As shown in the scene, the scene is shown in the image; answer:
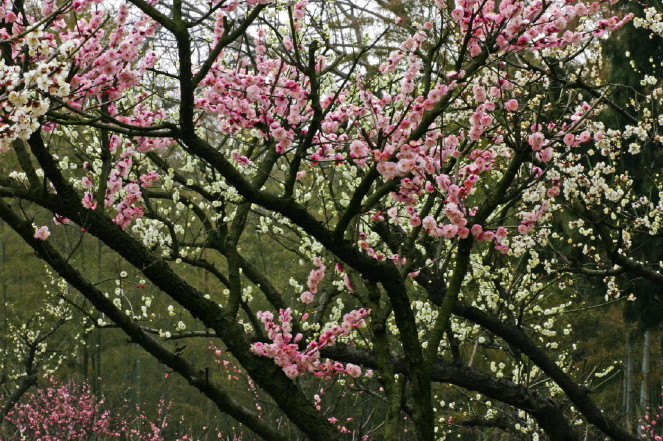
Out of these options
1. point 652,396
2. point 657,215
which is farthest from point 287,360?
point 652,396

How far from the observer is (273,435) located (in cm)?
350

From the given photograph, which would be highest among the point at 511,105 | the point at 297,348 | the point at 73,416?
the point at 73,416

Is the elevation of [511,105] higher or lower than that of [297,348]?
higher

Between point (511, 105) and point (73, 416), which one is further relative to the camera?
point (73, 416)

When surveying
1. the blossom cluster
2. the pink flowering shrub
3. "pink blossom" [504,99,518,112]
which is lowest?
the blossom cluster

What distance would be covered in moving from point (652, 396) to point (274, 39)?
38.7 feet

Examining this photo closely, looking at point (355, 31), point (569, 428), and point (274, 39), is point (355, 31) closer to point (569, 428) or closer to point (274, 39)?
point (274, 39)

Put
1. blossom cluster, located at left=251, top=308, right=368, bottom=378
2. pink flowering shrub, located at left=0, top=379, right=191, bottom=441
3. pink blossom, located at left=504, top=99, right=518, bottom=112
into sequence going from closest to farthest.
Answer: blossom cluster, located at left=251, top=308, right=368, bottom=378 < pink blossom, located at left=504, top=99, right=518, bottom=112 < pink flowering shrub, located at left=0, top=379, right=191, bottom=441

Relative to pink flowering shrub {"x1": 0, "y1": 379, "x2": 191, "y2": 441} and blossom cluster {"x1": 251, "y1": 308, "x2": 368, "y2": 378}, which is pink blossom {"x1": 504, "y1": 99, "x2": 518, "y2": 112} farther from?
pink flowering shrub {"x1": 0, "y1": 379, "x2": 191, "y2": 441}

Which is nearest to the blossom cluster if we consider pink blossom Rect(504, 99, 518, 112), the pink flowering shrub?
pink blossom Rect(504, 99, 518, 112)

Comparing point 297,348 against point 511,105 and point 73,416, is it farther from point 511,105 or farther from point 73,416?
point 73,416

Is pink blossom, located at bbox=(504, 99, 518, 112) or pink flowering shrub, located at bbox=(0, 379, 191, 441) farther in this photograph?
pink flowering shrub, located at bbox=(0, 379, 191, 441)

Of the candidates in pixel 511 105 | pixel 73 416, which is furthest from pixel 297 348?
pixel 73 416

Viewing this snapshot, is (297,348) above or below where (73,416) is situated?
below
